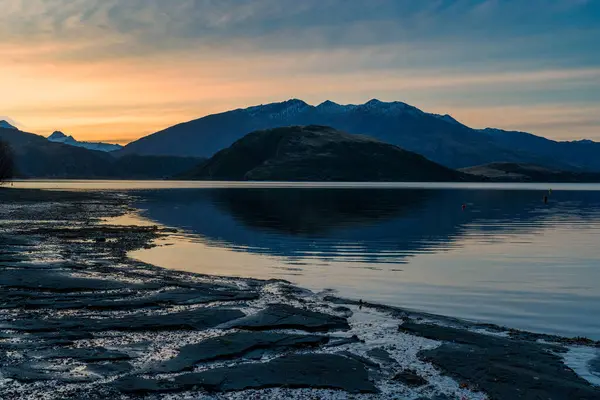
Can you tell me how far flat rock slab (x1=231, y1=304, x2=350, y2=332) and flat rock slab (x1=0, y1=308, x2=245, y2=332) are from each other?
3.02 feet

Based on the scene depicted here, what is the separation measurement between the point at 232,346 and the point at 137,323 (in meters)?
A: 4.61

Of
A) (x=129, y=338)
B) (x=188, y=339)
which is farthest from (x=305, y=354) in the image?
(x=129, y=338)

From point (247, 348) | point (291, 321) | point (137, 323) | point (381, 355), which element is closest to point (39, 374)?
point (137, 323)

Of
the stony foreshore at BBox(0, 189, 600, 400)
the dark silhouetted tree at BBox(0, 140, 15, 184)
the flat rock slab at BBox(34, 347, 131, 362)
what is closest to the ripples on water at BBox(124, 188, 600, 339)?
the stony foreshore at BBox(0, 189, 600, 400)

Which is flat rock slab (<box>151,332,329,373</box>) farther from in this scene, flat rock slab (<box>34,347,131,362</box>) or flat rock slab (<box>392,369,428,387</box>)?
flat rock slab (<box>392,369,428,387</box>)

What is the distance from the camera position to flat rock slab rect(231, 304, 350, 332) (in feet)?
69.6

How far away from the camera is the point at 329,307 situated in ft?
82.9

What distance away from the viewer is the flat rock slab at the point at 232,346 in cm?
1666

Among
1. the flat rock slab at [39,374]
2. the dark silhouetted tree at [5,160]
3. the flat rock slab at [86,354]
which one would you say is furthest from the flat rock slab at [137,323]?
the dark silhouetted tree at [5,160]

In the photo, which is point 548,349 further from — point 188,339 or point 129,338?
point 129,338

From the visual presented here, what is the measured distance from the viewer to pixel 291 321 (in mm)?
21875

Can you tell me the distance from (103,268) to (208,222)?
43.6m

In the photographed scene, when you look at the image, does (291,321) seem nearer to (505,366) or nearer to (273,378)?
(273,378)

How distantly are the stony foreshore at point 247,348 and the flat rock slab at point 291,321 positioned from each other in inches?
1.8
